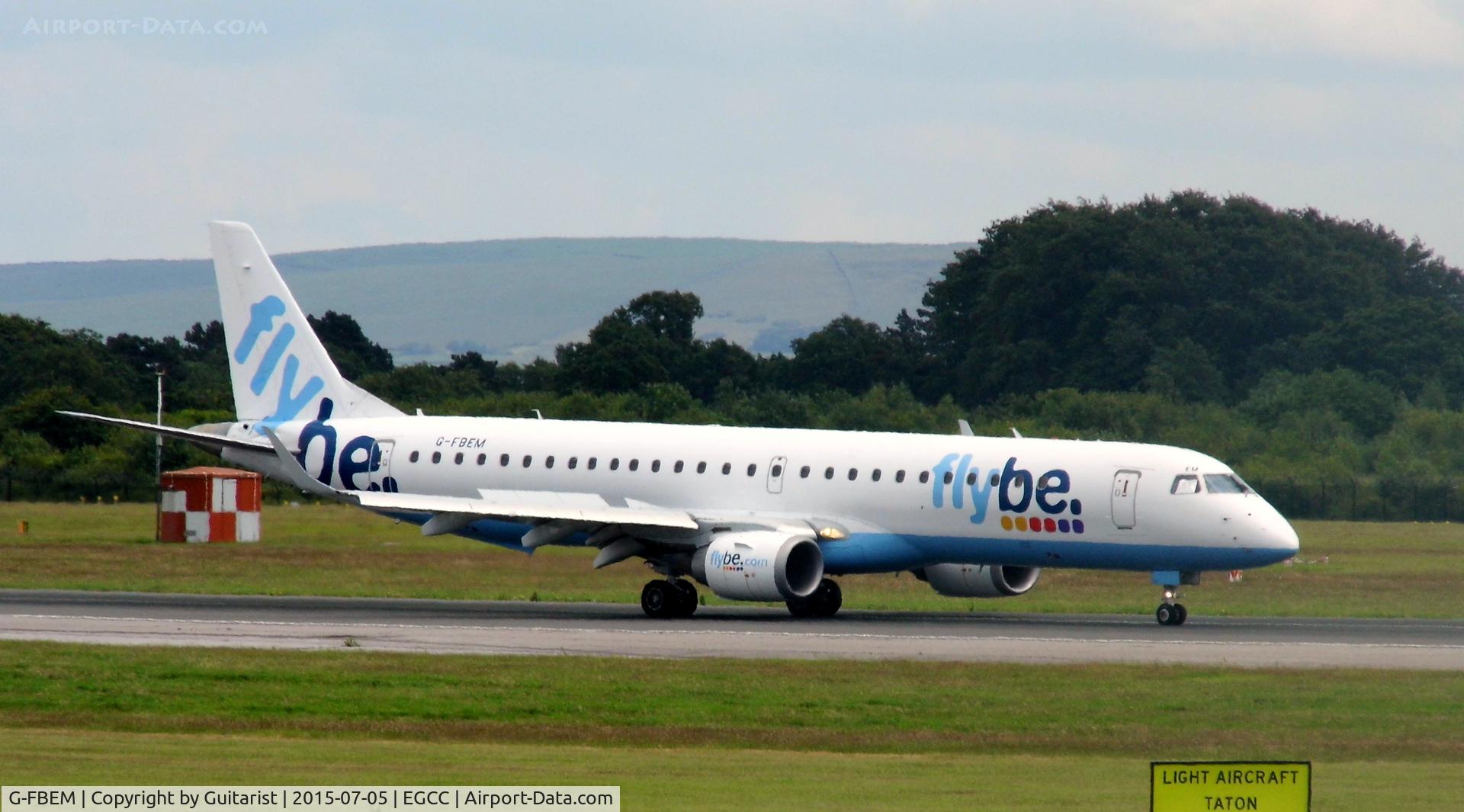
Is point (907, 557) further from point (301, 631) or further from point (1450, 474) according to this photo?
point (1450, 474)

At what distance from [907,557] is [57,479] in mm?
56536

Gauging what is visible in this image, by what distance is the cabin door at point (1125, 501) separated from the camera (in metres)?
37.9

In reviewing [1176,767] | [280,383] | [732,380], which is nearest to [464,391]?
[732,380]

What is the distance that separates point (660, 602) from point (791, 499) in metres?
3.02

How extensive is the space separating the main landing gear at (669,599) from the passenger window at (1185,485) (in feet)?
28.3

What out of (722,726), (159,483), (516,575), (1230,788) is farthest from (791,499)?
(159,483)

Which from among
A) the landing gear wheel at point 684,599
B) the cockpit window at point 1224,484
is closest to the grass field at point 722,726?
the cockpit window at point 1224,484

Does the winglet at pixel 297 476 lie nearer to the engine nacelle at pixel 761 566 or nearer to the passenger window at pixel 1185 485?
the engine nacelle at pixel 761 566

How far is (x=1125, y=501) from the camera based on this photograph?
37969 millimetres

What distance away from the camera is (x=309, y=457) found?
46.5m

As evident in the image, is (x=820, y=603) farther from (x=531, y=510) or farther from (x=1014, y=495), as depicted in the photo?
(x=531, y=510)

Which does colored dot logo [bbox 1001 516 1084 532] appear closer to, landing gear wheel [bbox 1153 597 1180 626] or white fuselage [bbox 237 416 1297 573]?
white fuselage [bbox 237 416 1297 573]

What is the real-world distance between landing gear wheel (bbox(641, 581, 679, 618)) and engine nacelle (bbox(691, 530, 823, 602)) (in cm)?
74

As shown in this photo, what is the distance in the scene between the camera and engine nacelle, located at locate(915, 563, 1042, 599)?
134ft
